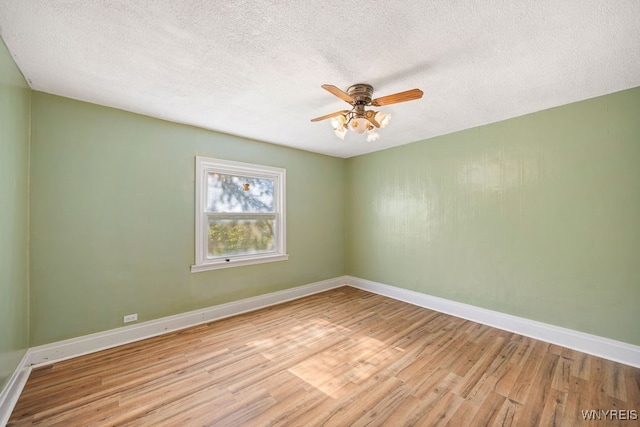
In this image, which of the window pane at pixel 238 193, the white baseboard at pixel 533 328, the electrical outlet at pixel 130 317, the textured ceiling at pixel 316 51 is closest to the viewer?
the textured ceiling at pixel 316 51

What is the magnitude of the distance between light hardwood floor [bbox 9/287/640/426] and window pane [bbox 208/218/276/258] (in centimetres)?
101

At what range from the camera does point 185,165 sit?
3137 millimetres

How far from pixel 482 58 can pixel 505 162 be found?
A: 5.41ft

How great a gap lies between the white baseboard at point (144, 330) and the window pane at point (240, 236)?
2.27 ft

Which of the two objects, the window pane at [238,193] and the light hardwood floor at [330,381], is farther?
the window pane at [238,193]

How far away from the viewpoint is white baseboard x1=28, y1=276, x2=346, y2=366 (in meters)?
2.32

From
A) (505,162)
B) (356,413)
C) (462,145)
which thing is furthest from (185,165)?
(505,162)

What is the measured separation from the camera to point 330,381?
6.80 ft

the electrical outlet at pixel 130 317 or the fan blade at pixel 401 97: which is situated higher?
the fan blade at pixel 401 97

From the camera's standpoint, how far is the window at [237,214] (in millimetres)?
3277

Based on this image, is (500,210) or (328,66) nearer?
(328,66)

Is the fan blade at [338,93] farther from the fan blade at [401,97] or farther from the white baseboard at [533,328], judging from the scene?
the white baseboard at [533,328]

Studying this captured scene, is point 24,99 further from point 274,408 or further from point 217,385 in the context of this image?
point 274,408

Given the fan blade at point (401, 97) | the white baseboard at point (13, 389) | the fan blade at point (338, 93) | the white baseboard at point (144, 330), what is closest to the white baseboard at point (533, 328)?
the white baseboard at point (144, 330)
